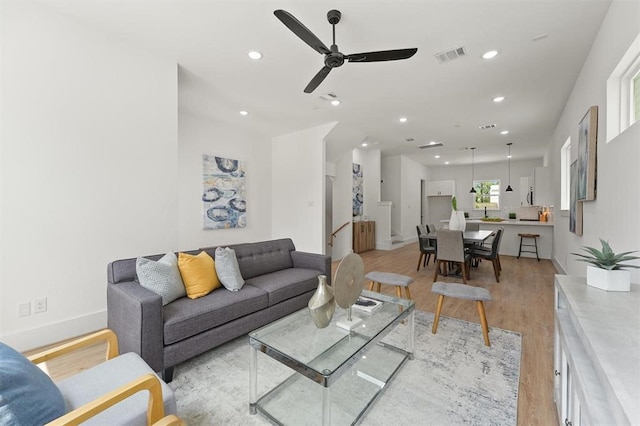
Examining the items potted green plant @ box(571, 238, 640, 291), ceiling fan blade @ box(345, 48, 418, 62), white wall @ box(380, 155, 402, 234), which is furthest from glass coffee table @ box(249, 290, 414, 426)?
white wall @ box(380, 155, 402, 234)

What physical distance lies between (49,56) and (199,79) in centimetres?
147

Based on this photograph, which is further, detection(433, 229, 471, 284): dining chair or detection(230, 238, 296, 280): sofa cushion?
detection(433, 229, 471, 284): dining chair

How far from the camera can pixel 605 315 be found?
1.15m

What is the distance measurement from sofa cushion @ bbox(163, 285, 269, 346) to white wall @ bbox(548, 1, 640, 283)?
2725 millimetres

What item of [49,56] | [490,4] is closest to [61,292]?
[49,56]

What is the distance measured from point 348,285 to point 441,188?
10.2m

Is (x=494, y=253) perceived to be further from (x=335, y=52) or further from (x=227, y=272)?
(x=227, y=272)

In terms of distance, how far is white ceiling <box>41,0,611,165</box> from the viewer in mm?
2297

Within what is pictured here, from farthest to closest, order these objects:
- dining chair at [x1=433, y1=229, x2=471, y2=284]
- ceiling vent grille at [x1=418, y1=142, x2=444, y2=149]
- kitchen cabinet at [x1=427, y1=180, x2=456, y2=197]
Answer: kitchen cabinet at [x1=427, y1=180, x2=456, y2=197], ceiling vent grille at [x1=418, y1=142, x2=444, y2=149], dining chair at [x1=433, y1=229, x2=471, y2=284]

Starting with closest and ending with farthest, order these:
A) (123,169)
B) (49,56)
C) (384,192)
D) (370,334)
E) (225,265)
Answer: (370,334), (49,56), (225,265), (123,169), (384,192)

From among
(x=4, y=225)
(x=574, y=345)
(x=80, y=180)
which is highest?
(x=80, y=180)

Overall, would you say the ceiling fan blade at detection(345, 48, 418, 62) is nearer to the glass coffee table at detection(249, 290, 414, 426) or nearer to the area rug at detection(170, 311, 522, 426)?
the glass coffee table at detection(249, 290, 414, 426)

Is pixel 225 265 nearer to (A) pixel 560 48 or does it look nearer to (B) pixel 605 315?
(B) pixel 605 315

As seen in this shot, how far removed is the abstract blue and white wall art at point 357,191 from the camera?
744 cm
